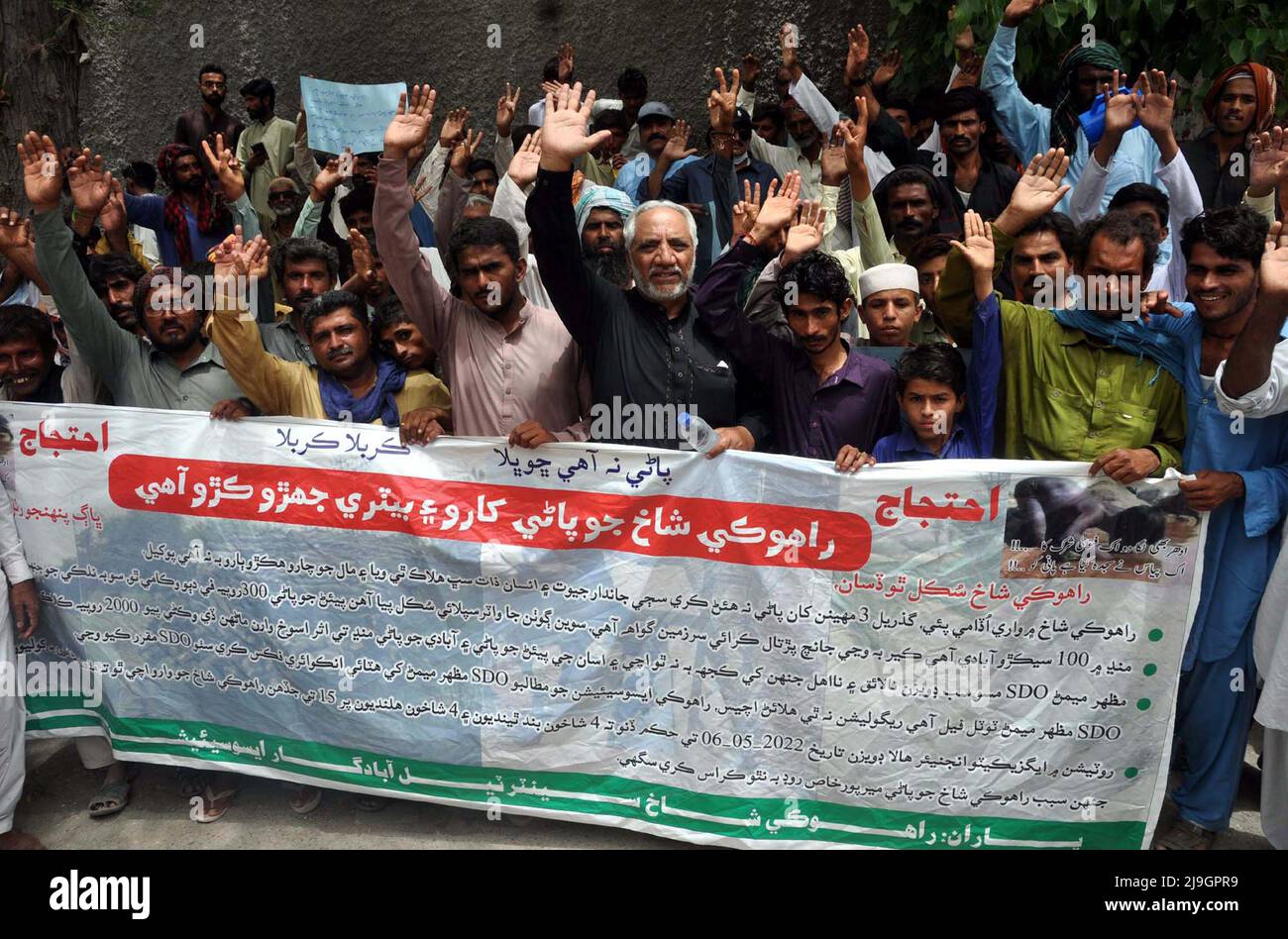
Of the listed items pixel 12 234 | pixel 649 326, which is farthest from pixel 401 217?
pixel 12 234

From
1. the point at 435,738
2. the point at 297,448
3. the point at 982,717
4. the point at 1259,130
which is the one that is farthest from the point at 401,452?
the point at 1259,130

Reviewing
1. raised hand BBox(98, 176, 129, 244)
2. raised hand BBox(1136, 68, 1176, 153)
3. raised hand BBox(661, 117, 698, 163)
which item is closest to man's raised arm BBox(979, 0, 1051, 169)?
raised hand BBox(1136, 68, 1176, 153)

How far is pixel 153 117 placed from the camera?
1060 cm

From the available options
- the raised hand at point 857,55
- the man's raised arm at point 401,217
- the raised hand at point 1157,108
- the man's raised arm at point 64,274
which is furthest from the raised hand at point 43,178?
the raised hand at point 1157,108

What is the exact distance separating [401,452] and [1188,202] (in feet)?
12.1

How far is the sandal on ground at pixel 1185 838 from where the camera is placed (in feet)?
12.3

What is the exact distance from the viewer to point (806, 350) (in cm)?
389

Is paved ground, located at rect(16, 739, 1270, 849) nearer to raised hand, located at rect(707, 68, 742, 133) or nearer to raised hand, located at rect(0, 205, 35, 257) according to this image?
raised hand, located at rect(0, 205, 35, 257)

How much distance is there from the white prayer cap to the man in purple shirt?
0.45 metres

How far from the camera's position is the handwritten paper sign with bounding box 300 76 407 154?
282 inches

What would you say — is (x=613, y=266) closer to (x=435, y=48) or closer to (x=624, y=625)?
(x=624, y=625)

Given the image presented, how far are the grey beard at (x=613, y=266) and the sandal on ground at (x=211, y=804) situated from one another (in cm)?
255

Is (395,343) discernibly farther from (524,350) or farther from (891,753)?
(891,753)

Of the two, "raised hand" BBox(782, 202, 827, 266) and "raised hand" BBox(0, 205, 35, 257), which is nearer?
"raised hand" BBox(782, 202, 827, 266)
